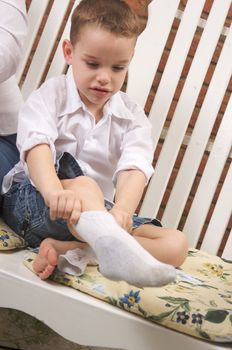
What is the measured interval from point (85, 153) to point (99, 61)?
21cm

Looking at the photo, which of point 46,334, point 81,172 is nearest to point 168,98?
point 81,172

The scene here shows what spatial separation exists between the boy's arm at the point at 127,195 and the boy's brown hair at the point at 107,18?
297 mm

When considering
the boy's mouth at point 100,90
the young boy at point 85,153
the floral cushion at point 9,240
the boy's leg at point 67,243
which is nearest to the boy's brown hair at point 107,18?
the young boy at point 85,153

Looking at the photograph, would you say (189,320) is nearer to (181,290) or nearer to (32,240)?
(181,290)

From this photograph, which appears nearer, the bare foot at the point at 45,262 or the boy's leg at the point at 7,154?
the bare foot at the point at 45,262

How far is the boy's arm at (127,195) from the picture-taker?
3.42 ft

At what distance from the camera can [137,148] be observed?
130 centimetres

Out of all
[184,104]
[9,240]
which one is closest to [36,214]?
[9,240]

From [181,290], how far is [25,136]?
17.2 inches

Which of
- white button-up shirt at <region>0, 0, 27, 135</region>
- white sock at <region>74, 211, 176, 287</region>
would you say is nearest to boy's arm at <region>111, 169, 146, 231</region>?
white sock at <region>74, 211, 176, 287</region>

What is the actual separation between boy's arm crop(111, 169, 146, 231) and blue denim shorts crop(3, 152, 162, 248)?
10 cm

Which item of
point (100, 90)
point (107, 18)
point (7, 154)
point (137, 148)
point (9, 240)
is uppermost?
point (107, 18)

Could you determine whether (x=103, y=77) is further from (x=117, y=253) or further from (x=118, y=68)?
(x=117, y=253)

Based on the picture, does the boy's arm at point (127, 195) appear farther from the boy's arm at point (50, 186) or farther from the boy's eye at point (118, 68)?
the boy's eye at point (118, 68)
